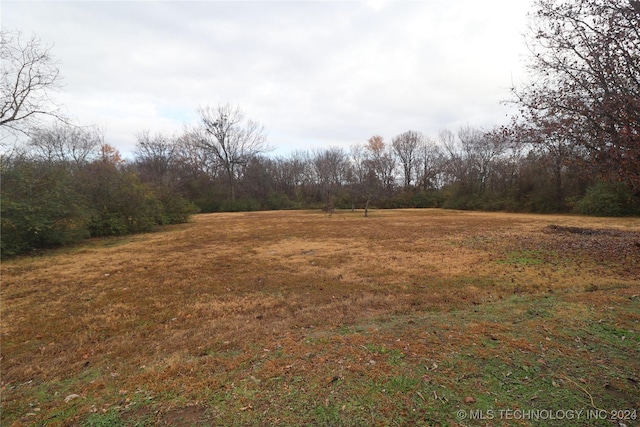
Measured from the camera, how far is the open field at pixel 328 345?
209 centimetres

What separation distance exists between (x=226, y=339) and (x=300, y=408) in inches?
66.9

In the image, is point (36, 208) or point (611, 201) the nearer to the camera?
point (36, 208)

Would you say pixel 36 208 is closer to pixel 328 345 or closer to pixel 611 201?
pixel 328 345

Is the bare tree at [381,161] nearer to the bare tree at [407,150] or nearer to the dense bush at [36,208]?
the bare tree at [407,150]

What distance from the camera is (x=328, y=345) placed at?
10.0 feet

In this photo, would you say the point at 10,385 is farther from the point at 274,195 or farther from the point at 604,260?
the point at 274,195

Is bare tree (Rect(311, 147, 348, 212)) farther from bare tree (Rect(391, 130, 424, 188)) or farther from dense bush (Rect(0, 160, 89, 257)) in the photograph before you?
dense bush (Rect(0, 160, 89, 257))

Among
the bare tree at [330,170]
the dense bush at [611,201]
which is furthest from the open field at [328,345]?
the bare tree at [330,170]

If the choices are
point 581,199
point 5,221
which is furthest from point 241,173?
point 581,199

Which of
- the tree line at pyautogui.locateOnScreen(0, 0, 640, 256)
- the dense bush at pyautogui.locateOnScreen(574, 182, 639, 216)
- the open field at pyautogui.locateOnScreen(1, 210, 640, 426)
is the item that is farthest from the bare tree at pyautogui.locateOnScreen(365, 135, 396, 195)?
the open field at pyautogui.locateOnScreen(1, 210, 640, 426)

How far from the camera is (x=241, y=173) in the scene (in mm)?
44219

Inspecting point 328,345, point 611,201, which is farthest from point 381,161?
point 328,345

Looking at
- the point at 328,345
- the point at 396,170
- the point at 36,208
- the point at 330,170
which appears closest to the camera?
the point at 328,345

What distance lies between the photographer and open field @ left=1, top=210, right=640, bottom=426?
82.3 inches
